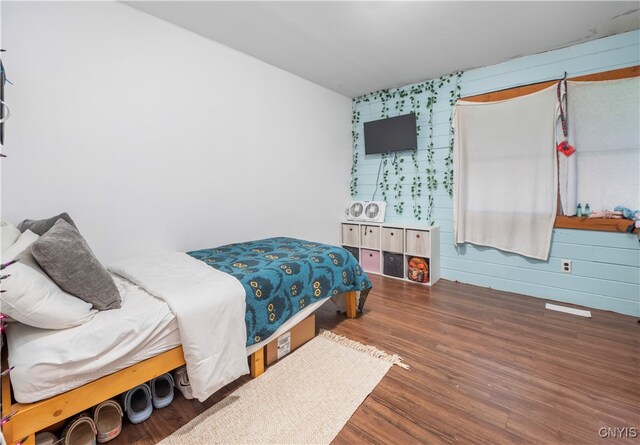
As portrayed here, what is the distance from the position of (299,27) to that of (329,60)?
2.31 ft

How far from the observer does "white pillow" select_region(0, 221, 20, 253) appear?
1261 mm

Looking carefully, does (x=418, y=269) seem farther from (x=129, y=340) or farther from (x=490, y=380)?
(x=129, y=340)

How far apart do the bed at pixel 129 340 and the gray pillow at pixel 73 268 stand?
8cm

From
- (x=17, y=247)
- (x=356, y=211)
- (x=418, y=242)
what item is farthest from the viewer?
(x=356, y=211)

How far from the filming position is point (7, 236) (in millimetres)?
1365

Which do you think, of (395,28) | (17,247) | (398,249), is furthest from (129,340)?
(398,249)

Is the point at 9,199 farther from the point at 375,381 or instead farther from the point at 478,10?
the point at 478,10

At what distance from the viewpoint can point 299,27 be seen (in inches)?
98.2

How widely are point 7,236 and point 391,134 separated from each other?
3.78m

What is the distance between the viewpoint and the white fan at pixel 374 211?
412 centimetres

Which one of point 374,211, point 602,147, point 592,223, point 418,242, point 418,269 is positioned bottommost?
point 418,269

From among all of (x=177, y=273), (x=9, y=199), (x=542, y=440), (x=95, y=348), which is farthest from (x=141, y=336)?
(x=542, y=440)

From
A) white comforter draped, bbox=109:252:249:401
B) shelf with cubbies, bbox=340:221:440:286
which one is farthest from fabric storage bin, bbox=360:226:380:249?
white comforter draped, bbox=109:252:249:401

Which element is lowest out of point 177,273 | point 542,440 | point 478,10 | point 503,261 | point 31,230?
point 542,440
